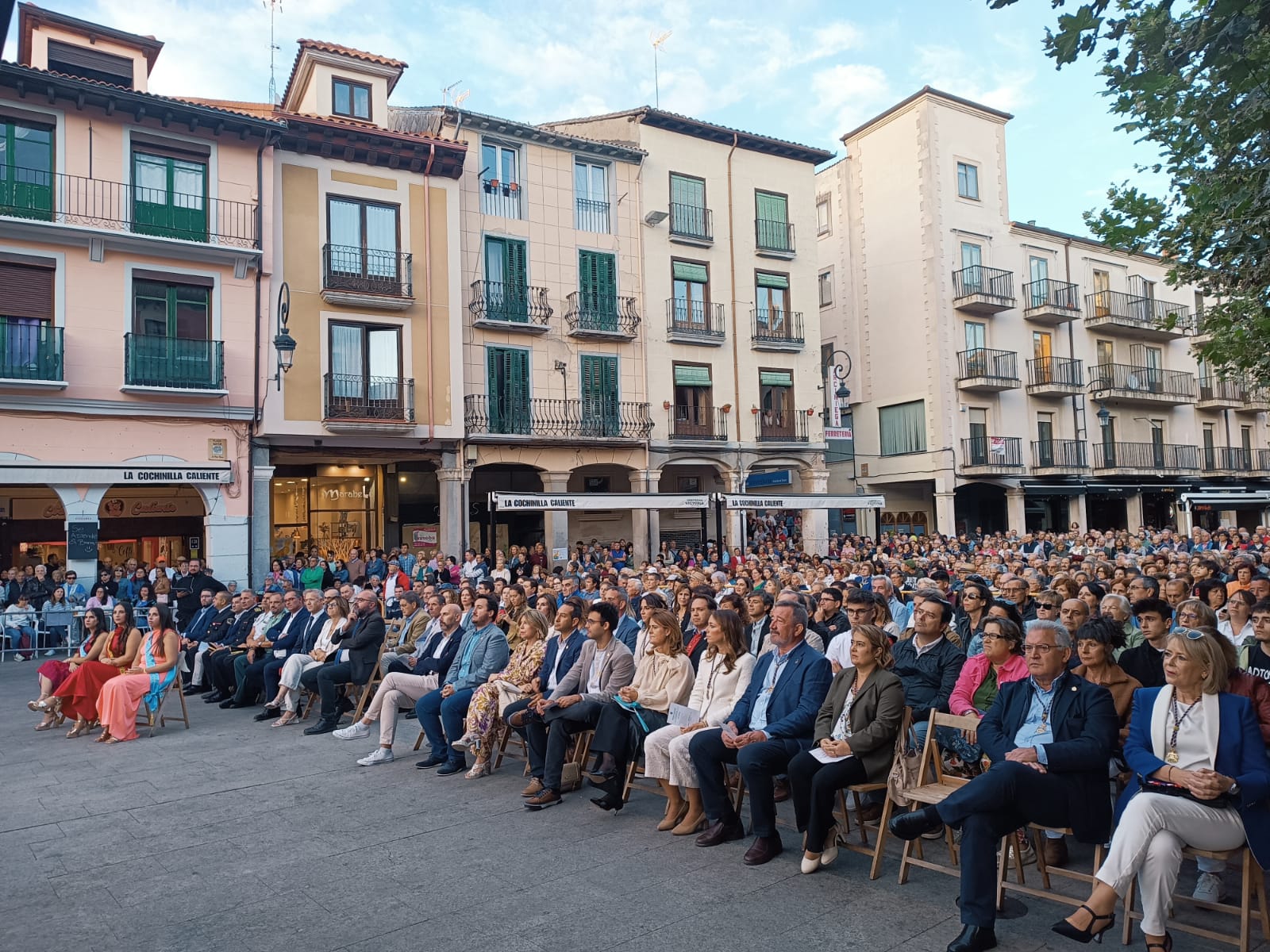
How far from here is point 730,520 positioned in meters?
26.8

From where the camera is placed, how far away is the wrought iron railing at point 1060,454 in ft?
106

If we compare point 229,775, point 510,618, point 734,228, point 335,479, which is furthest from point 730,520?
point 229,775

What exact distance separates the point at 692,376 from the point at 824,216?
1232 cm

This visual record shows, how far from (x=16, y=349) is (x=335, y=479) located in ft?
27.9

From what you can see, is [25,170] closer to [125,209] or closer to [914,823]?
[125,209]

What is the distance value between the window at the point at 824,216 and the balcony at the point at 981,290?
5694 millimetres

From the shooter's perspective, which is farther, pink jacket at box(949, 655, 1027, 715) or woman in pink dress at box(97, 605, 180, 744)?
woman in pink dress at box(97, 605, 180, 744)

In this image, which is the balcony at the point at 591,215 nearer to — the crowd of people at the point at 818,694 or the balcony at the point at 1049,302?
the crowd of people at the point at 818,694

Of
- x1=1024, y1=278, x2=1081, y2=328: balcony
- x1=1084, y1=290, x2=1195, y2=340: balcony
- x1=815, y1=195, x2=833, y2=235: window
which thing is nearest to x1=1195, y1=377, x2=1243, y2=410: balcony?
x1=1084, y1=290, x2=1195, y2=340: balcony

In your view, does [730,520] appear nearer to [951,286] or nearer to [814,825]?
[951,286]

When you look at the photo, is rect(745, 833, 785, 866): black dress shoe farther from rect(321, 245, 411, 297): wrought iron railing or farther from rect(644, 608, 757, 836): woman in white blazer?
rect(321, 245, 411, 297): wrought iron railing

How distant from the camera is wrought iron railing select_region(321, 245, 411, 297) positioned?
21.2 m

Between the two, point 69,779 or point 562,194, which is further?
point 562,194

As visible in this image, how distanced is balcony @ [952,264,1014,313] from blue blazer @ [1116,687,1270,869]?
2851 cm
